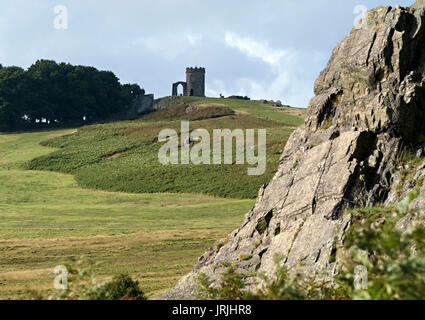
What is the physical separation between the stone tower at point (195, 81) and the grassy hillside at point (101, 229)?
264 feet

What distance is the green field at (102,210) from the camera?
33.3 metres

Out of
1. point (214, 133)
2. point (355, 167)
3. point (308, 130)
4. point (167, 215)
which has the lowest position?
point (167, 215)

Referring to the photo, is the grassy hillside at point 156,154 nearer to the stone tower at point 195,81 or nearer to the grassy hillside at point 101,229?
the grassy hillside at point 101,229

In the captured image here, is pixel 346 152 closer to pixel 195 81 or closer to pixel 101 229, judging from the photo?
pixel 101 229

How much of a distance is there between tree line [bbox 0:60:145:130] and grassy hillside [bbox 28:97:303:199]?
45.8ft

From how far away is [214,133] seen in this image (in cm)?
9431

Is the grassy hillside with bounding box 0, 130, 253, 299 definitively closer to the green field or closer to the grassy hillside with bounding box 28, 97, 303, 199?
the green field

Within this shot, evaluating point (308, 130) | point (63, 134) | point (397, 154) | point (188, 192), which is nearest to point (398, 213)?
point (397, 154)

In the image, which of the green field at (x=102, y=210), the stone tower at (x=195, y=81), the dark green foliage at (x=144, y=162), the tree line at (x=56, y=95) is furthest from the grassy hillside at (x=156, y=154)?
the stone tower at (x=195, y=81)

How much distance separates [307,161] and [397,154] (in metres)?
3.39

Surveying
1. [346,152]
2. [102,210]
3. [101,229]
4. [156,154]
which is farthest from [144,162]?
[346,152]

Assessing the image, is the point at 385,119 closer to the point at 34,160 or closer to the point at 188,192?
the point at 188,192

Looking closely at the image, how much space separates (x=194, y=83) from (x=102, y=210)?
342 ft

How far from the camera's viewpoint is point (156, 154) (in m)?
90.7
